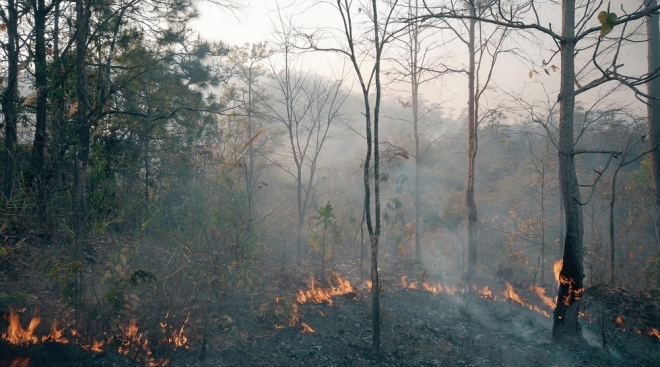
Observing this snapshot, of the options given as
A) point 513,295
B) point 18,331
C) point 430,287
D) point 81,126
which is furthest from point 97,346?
point 513,295

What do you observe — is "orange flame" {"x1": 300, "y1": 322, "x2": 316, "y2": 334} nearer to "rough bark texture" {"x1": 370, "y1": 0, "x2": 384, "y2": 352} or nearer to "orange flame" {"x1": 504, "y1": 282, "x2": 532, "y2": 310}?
"rough bark texture" {"x1": 370, "y1": 0, "x2": 384, "y2": 352}

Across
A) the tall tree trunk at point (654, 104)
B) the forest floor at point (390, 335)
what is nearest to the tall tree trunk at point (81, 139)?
the forest floor at point (390, 335)

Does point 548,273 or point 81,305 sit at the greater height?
point 81,305

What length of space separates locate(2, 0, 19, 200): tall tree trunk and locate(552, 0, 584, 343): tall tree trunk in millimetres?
10607

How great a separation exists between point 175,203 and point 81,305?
19.6 feet

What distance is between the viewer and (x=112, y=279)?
6.65 m

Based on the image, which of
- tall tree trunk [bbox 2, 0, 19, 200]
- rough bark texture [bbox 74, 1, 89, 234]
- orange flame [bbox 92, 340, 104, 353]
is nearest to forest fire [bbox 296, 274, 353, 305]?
orange flame [bbox 92, 340, 104, 353]

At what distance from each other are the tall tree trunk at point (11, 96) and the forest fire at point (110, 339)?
4023 mm

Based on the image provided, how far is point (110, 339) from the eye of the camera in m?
5.41

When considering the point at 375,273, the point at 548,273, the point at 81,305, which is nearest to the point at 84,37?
the point at 81,305

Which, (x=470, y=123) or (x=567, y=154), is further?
(x=470, y=123)

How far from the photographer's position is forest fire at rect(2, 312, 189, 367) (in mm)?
4965

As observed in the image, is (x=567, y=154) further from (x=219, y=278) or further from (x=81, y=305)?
(x=81, y=305)

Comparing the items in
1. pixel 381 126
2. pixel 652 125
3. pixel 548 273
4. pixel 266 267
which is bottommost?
pixel 548 273
